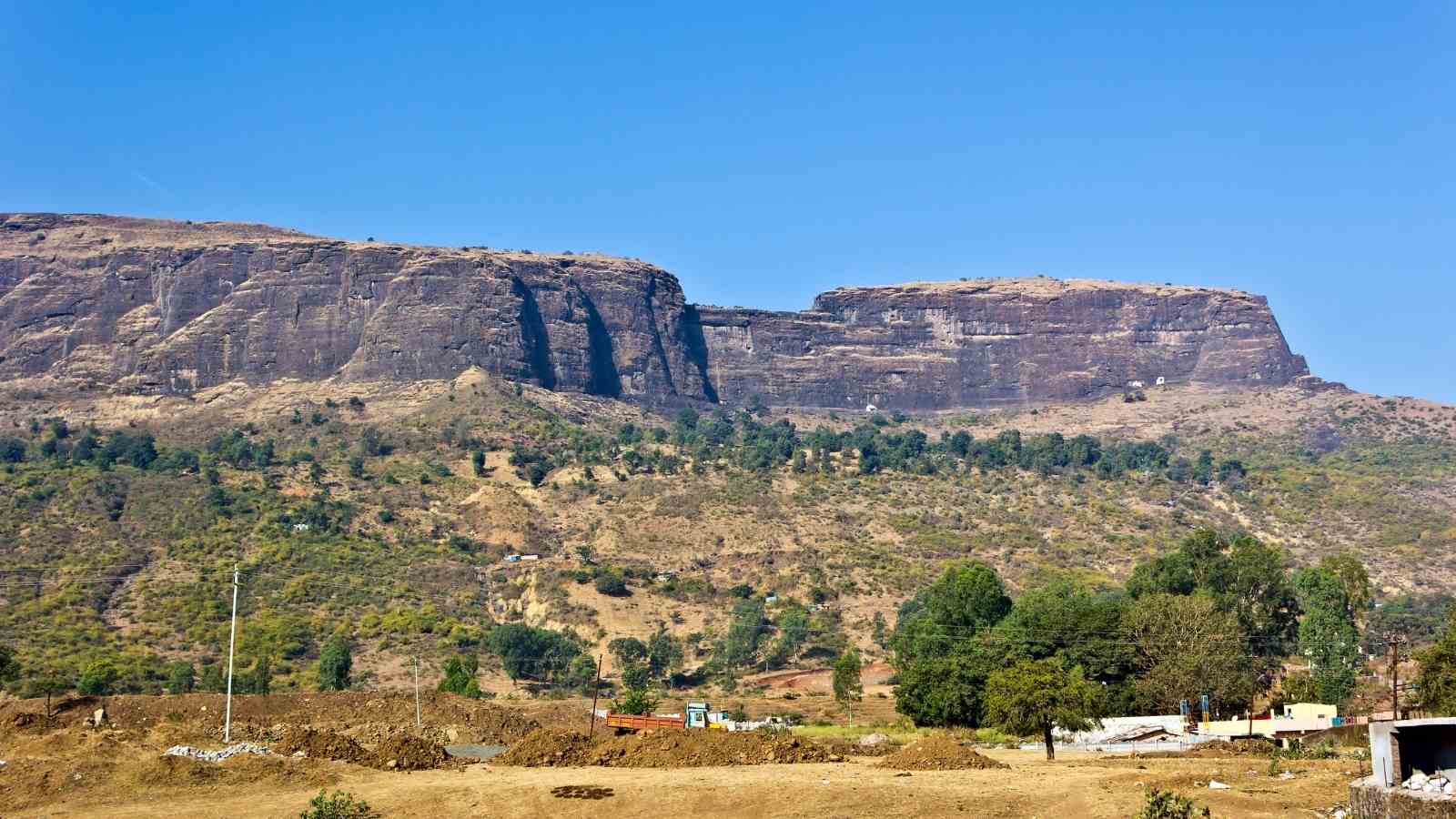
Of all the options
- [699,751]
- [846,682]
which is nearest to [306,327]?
[846,682]

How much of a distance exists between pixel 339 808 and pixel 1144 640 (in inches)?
2060

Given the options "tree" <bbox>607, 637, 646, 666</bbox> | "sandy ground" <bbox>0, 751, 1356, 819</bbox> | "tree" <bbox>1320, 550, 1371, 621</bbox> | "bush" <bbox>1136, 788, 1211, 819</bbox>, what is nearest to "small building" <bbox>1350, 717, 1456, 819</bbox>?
"bush" <bbox>1136, 788, 1211, 819</bbox>

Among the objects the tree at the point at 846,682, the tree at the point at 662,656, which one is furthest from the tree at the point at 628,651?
the tree at the point at 846,682

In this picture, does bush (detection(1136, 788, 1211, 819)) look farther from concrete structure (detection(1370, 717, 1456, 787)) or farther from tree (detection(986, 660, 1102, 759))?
tree (detection(986, 660, 1102, 759))

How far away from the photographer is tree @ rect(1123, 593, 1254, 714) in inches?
2972

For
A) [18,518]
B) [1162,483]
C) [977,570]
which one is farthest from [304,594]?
[1162,483]

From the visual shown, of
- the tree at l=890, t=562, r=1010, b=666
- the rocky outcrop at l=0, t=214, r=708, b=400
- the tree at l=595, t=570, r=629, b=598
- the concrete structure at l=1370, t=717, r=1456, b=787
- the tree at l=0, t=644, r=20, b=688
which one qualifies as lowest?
the concrete structure at l=1370, t=717, r=1456, b=787

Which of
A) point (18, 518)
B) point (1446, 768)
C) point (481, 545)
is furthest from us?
point (481, 545)

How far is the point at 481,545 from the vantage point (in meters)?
135

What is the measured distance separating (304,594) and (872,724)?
50829 millimetres

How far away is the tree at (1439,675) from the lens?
64.5m

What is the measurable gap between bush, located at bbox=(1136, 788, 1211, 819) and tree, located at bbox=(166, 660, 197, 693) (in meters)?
65.6

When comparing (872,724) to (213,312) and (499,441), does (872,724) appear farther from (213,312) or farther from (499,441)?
(213,312)

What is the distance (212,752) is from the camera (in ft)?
156
